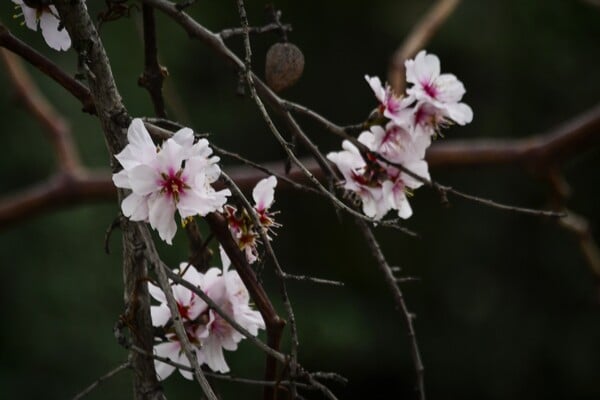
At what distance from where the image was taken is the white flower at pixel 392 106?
821 mm

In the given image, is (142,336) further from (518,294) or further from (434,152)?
(518,294)

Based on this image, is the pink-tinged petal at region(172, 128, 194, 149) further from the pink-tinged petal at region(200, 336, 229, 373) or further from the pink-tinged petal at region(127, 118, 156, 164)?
the pink-tinged petal at region(200, 336, 229, 373)

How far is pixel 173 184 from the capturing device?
2.33ft

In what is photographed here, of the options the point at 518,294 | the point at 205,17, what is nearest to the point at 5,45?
the point at 205,17

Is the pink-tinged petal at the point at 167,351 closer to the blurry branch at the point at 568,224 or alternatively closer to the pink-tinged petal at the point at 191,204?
the pink-tinged petal at the point at 191,204

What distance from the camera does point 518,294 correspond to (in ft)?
16.3

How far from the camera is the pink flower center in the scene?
0.70 m

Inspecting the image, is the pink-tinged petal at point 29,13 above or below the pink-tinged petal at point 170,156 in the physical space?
above

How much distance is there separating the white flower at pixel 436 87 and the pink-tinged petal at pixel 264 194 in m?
0.14

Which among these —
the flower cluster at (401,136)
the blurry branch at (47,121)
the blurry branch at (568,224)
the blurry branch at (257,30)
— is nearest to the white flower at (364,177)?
the flower cluster at (401,136)

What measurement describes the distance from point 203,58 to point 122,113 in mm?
4574

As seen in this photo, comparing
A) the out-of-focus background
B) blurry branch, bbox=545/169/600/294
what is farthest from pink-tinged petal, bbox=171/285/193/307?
the out-of-focus background

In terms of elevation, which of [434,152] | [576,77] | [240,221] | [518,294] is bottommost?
[518,294]

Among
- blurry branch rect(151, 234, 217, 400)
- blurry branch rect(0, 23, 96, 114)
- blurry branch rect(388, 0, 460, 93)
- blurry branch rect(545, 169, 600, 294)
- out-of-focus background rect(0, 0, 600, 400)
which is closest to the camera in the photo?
blurry branch rect(151, 234, 217, 400)
